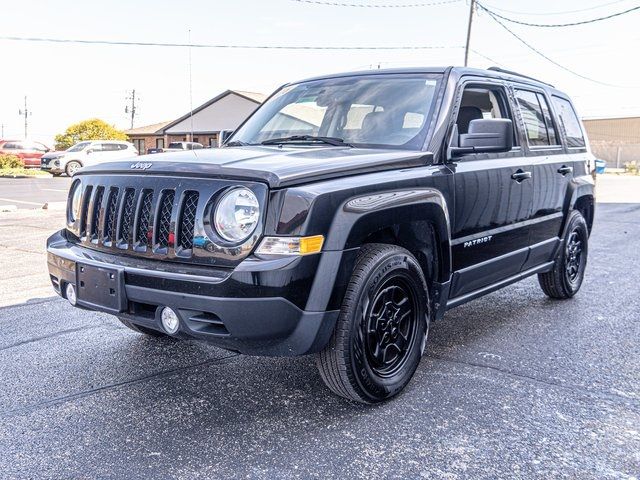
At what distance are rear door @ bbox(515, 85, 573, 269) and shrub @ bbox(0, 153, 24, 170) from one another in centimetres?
2867

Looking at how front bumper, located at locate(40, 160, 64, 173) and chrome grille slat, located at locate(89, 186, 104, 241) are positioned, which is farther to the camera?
front bumper, located at locate(40, 160, 64, 173)

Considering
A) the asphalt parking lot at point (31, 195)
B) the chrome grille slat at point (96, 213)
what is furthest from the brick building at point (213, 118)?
the chrome grille slat at point (96, 213)

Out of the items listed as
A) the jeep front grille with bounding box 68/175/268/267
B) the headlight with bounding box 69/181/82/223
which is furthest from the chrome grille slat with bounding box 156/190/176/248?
the headlight with bounding box 69/181/82/223

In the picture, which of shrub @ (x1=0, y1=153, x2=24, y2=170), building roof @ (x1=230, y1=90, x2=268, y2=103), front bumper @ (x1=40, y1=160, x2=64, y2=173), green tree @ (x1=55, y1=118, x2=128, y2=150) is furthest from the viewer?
green tree @ (x1=55, y1=118, x2=128, y2=150)

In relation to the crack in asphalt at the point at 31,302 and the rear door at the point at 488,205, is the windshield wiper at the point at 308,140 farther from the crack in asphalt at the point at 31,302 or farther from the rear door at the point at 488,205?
the crack in asphalt at the point at 31,302

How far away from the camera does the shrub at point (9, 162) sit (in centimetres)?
2864

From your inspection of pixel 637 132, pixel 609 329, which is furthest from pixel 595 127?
pixel 609 329

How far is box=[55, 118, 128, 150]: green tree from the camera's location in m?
46.5

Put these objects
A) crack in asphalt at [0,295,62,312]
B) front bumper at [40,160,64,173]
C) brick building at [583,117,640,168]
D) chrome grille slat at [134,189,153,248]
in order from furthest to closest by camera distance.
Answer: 1. brick building at [583,117,640,168]
2. front bumper at [40,160,64,173]
3. crack in asphalt at [0,295,62,312]
4. chrome grille slat at [134,189,153,248]

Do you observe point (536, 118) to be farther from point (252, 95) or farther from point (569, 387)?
point (252, 95)

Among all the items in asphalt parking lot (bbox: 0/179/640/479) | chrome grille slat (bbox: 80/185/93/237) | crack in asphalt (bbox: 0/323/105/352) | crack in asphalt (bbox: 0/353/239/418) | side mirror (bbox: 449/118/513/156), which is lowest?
crack in asphalt (bbox: 0/323/105/352)

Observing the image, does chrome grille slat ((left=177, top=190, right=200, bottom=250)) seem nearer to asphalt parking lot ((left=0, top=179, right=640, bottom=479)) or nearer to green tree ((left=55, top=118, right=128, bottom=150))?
Answer: asphalt parking lot ((left=0, top=179, right=640, bottom=479))

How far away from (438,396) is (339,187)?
1.32 meters

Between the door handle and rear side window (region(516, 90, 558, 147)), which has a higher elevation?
rear side window (region(516, 90, 558, 147))
